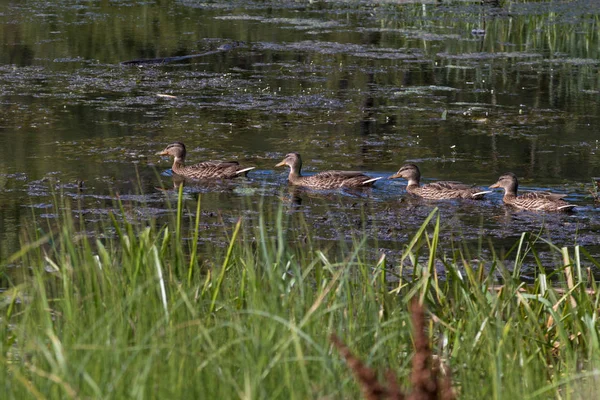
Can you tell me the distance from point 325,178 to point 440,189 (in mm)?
1155

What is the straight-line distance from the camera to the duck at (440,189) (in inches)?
380

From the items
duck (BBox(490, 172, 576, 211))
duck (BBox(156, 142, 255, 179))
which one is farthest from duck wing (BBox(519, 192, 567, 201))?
duck (BBox(156, 142, 255, 179))

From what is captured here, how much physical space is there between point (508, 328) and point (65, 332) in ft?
5.46

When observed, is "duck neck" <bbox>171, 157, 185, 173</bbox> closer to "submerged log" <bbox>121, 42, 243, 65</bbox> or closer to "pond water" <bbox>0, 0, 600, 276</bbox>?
"pond water" <bbox>0, 0, 600, 276</bbox>

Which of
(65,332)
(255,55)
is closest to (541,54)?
(255,55)

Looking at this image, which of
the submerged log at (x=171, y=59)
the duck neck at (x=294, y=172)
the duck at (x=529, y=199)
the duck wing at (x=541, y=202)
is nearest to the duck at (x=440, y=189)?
the duck at (x=529, y=199)

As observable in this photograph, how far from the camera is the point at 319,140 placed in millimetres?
12180

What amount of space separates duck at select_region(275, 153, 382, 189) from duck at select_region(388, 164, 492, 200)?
0.39 metres

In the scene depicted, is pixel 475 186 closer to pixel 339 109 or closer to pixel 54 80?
pixel 339 109

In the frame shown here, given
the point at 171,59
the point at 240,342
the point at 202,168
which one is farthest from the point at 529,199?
the point at 171,59

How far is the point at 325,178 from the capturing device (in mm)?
10266

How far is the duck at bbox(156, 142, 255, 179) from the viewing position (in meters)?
10.3

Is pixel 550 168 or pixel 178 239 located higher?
pixel 178 239

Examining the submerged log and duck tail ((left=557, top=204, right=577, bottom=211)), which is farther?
the submerged log
